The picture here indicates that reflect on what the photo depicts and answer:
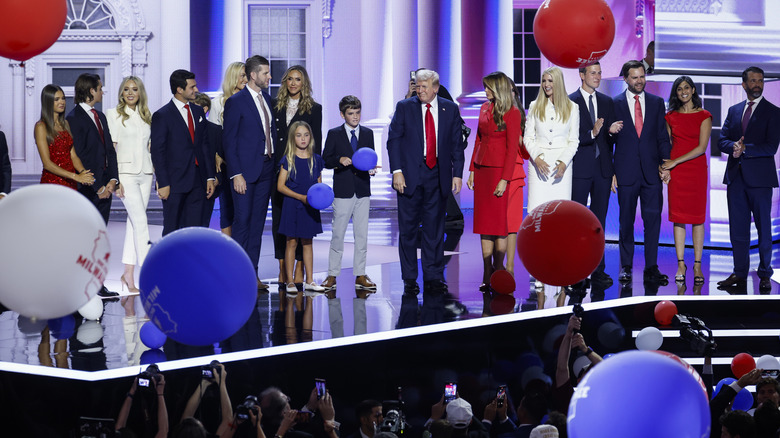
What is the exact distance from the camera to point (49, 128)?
576cm

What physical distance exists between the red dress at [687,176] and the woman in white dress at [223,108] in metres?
2.83

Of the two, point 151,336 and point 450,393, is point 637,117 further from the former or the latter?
point 151,336

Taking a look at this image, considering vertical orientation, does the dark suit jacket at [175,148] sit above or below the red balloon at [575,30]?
below

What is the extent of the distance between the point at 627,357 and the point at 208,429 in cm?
240

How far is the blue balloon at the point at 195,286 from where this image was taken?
11.4 feet

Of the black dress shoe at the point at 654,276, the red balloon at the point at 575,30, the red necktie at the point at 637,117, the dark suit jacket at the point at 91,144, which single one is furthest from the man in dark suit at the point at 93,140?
the black dress shoe at the point at 654,276

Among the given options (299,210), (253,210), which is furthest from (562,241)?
(253,210)

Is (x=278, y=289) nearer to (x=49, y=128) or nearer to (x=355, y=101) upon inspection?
(x=355, y=101)

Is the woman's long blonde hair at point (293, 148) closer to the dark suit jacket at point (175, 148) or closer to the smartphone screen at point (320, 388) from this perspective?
the dark suit jacket at point (175, 148)

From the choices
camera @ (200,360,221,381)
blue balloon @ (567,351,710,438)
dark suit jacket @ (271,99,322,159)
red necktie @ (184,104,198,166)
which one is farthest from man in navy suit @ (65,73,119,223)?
blue balloon @ (567,351,710,438)

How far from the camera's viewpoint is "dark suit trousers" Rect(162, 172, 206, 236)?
6.10 meters

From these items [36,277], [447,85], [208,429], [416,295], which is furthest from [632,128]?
[447,85]

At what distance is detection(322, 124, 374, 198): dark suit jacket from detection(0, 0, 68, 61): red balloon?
215 centimetres

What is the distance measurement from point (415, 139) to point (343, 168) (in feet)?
1.61
